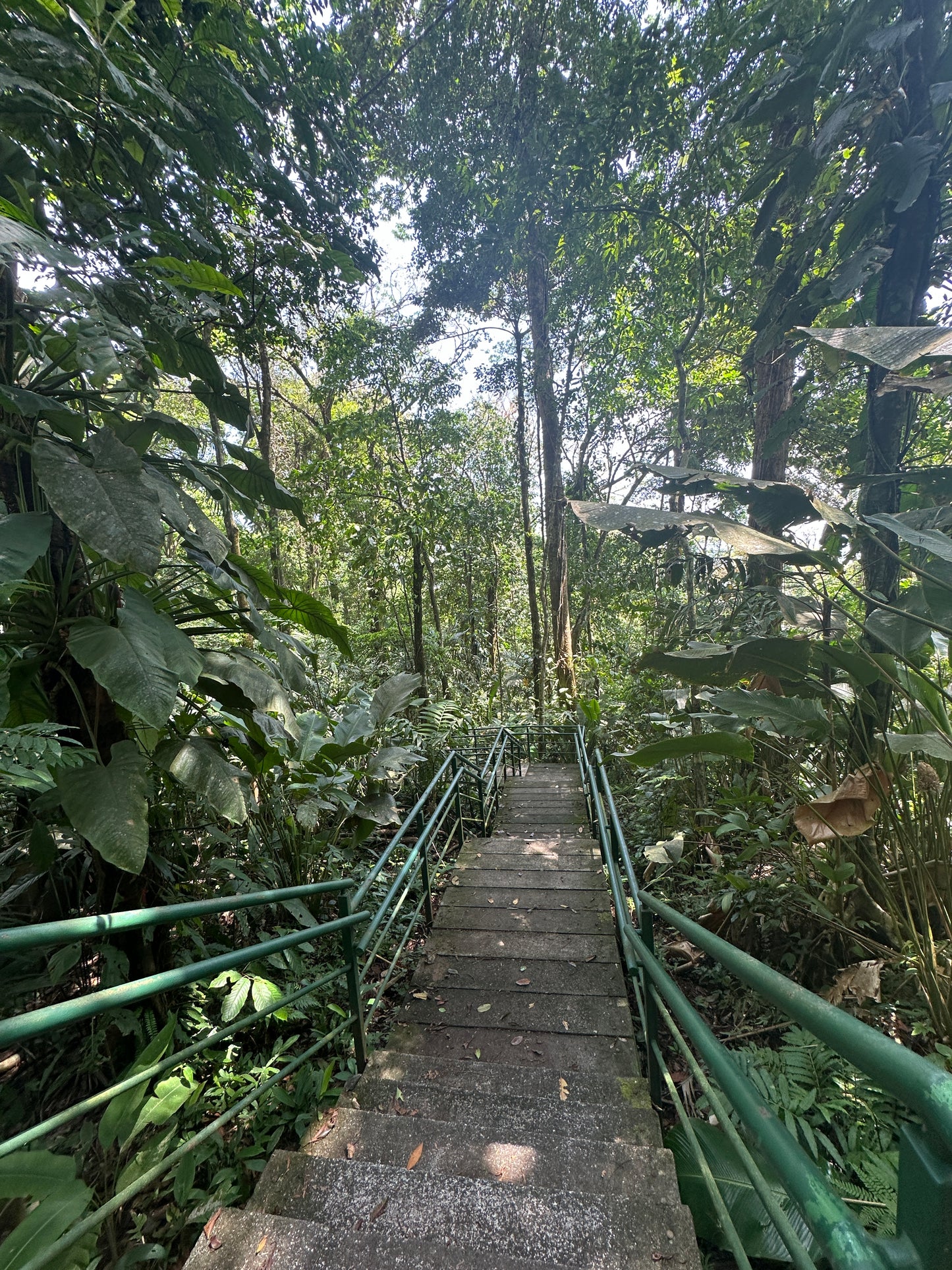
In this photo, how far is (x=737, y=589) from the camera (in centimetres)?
425

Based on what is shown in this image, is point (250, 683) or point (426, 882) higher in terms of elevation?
point (250, 683)

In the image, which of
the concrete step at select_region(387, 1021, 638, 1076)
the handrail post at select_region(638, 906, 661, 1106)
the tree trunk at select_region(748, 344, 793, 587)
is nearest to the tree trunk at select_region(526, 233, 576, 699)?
the tree trunk at select_region(748, 344, 793, 587)

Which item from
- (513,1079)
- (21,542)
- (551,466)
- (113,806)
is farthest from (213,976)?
(551,466)

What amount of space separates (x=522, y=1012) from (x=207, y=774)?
5.94ft

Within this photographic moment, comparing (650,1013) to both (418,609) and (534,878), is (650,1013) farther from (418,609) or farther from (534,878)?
(418,609)

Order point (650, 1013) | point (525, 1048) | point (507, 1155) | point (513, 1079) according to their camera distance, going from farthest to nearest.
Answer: point (525, 1048) → point (513, 1079) → point (650, 1013) → point (507, 1155)

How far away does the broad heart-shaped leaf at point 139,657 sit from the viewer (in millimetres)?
1359

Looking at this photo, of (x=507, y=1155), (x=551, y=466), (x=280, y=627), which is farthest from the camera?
(x=551, y=466)

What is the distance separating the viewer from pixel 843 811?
1.86 m

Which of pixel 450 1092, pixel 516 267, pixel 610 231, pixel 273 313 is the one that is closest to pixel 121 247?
pixel 273 313

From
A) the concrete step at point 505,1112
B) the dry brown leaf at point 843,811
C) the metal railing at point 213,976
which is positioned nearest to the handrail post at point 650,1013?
the concrete step at point 505,1112

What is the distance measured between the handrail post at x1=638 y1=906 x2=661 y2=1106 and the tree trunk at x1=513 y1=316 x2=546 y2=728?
7.29 metres

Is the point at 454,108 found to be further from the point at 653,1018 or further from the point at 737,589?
the point at 653,1018

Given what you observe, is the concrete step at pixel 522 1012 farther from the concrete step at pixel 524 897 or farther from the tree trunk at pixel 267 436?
the tree trunk at pixel 267 436
